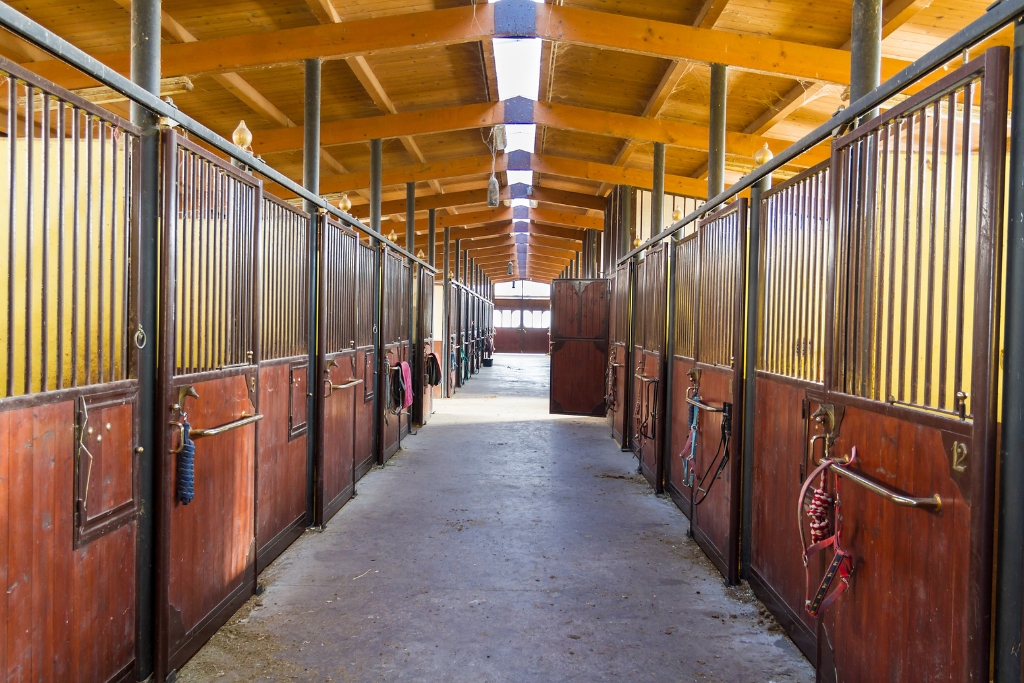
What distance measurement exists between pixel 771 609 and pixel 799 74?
3.40 m

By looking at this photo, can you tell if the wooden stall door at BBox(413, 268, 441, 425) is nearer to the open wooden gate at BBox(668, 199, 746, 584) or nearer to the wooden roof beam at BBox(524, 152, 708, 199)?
the wooden roof beam at BBox(524, 152, 708, 199)

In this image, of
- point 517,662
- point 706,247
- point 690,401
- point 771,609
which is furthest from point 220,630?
point 706,247

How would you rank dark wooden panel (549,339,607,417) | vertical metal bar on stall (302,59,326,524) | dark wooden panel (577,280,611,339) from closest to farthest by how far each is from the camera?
vertical metal bar on stall (302,59,326,524) < dark wooden panel (577,280,611,339) < dark wooden panel (549,339,607,417)

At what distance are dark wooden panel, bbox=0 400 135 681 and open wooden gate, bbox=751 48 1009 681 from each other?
1.93 m

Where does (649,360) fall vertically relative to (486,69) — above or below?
below

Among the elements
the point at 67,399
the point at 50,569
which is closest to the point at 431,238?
the point at 67,399

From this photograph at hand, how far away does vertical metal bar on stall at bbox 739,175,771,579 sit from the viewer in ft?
9.46

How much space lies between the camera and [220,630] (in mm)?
2418

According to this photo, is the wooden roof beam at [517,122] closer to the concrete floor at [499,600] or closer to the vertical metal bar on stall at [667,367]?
the vertical metal bar on stall at [667,367]

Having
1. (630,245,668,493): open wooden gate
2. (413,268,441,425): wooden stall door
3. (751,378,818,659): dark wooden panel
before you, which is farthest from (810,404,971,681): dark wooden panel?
(413,268,441,425): wooden stall door

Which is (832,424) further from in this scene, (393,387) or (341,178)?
(341,178)

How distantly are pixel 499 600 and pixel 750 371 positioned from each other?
1.39 m

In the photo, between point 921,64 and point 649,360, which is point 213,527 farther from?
point 649,360

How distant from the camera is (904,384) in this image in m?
1.72
